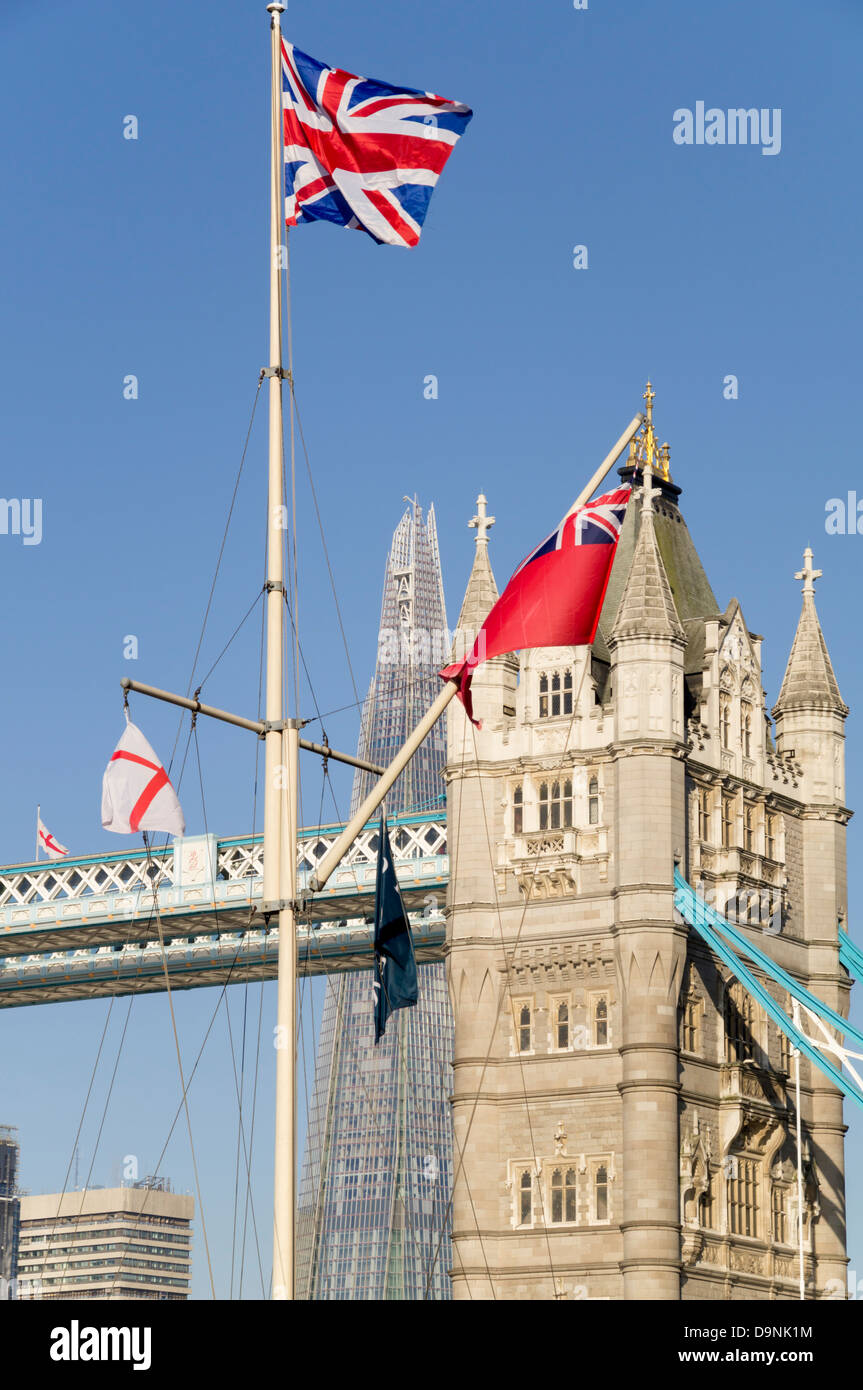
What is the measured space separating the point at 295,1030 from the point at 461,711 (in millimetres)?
41065

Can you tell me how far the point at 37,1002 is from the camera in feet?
354

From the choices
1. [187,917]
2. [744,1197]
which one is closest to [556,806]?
[744,1197]

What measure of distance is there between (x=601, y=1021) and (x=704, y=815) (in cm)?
733

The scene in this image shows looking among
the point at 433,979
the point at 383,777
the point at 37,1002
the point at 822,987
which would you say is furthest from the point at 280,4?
the point at 433,979

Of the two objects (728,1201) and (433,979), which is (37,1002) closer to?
(728,1201)

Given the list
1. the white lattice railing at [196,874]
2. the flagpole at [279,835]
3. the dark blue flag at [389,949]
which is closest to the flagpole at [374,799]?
the flagpole at [279,835]

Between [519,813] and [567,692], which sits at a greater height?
[567,692]

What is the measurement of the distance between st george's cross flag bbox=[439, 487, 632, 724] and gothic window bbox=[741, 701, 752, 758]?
1436 inches

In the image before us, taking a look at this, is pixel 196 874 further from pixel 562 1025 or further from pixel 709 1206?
pixel 709 1206

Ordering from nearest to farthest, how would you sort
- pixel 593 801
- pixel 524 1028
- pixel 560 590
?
1. pixel 560 590
2. pixel 524 1028
3. pixel 593 801

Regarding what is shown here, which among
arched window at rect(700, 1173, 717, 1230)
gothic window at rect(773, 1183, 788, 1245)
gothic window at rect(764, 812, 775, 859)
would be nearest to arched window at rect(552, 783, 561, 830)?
gothic window at rect(764, 812, 775, 859)

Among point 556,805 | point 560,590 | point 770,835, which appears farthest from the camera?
point 770,835

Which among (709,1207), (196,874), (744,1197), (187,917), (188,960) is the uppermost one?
(196,874)

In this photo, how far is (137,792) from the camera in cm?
4403
